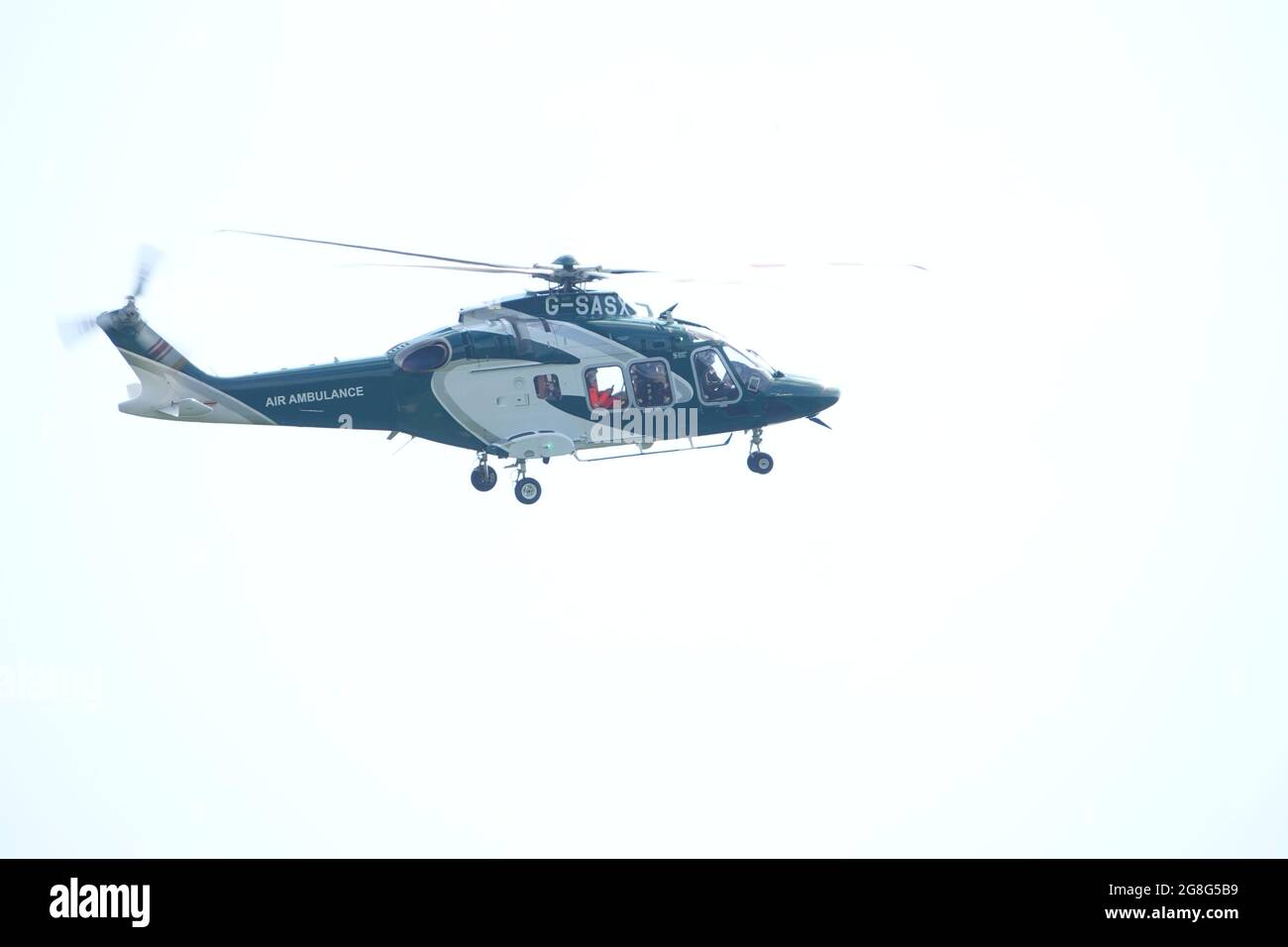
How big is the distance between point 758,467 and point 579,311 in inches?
211

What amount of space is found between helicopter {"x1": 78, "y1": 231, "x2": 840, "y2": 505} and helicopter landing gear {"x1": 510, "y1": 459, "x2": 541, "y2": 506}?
0.02m

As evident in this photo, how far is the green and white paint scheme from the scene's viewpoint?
43.8 m

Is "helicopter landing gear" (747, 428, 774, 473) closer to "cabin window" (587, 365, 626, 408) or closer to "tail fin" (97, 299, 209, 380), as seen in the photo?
"cabin window" (587, 365, 626, 408)

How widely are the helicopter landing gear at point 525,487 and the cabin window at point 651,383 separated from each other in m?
2.83

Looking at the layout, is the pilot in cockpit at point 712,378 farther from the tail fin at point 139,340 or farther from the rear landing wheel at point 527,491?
the tail fin at point 139,340

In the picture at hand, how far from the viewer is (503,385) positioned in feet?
145

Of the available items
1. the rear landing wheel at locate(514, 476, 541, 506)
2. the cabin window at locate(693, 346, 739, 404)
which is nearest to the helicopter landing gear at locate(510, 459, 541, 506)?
the rear landing wheel at locate(514, 476, 541, 506)

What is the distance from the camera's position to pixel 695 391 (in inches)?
A: 1778

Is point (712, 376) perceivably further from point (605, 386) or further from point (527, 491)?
point (527, 491)

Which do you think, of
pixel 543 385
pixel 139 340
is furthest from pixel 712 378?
pixel 139 340

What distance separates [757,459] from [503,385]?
601 cm
